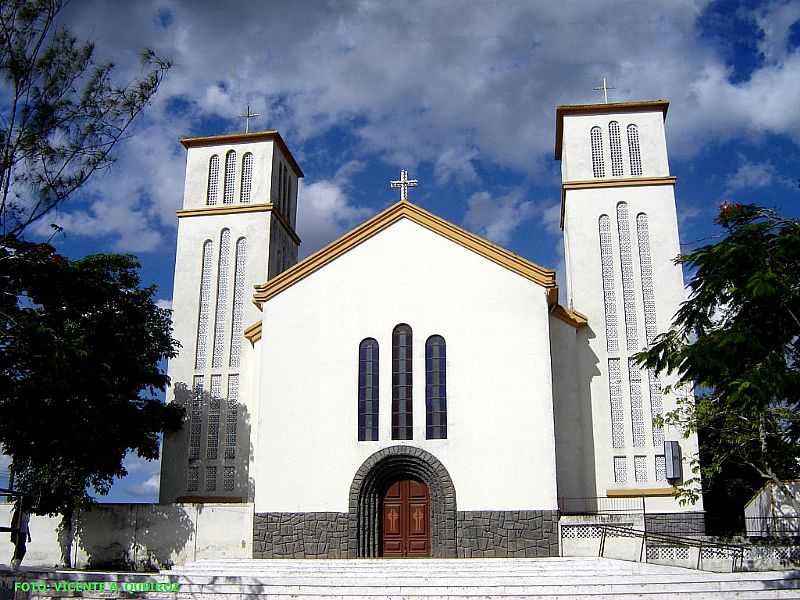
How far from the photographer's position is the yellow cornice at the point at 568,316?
23.3 metres

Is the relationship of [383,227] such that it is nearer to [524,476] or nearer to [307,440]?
[307,440]

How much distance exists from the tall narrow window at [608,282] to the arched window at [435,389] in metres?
5.42

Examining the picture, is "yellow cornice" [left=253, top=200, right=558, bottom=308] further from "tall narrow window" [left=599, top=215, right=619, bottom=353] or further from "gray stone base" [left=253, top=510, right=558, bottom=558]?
"gray stone base" [left=253, top=510, right=558, bottom=558]

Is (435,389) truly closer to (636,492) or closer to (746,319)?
(636,492)

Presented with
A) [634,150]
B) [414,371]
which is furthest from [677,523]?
[634,150]

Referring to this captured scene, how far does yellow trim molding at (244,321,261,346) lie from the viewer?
80.9ft

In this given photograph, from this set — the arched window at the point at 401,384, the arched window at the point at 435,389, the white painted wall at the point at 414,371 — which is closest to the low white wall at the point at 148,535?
the white painted wall at the point at 414,371

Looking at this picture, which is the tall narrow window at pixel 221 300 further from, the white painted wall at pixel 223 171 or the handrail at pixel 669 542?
the handrail at pixel 669 542

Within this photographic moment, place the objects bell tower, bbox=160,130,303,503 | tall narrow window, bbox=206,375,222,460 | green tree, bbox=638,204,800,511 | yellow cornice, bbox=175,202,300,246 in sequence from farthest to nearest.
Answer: yellow cornice, bbox=175,202,300,246 → tall narrow window, bbox=206,375,222,460 → bell tower, bbox=160,130,303,503 → green tree, bbox=638,204,800,511

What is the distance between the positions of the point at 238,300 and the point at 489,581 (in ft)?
43.6

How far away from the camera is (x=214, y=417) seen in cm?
2502

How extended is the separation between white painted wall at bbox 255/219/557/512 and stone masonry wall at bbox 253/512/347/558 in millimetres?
246

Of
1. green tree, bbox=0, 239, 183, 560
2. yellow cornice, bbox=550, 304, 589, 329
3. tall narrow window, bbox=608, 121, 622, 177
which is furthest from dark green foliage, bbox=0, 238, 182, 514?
tall narrow window, bbox=608, 121, 622, 177

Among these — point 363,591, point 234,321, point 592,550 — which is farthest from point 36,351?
point 592,550
